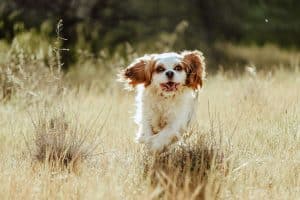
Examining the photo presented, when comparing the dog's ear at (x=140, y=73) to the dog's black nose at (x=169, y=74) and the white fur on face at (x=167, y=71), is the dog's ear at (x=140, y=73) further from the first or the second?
the dog's black nose at (x=169, y=74)

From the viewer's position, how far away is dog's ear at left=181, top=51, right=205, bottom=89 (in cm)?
627

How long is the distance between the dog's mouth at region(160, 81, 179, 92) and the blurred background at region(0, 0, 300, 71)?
4.87 metres

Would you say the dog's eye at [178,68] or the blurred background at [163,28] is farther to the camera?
the blurred background at [163,28]

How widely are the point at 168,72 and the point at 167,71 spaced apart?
1cm

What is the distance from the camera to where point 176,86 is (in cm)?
609

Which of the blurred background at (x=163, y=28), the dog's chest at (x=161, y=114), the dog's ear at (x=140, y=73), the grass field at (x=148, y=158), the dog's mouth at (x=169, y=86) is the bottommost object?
the grass field at (x=148, y=158)

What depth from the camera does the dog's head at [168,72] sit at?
600 centimetres

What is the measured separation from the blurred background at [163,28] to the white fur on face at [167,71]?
484 centimetres

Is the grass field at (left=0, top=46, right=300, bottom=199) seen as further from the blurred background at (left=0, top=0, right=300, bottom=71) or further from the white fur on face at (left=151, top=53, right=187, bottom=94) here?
the blurred background at (left=0, top=0, right=300, bottom=71)

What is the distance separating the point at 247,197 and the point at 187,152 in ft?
2.59

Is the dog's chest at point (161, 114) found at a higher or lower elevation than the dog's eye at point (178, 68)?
lower

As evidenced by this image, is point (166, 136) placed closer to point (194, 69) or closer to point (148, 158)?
point (148, 158)

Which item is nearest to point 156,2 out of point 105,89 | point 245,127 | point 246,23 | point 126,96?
point 246,23

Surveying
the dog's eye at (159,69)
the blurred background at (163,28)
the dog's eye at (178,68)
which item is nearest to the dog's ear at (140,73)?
the dog's eye at (159,69)
